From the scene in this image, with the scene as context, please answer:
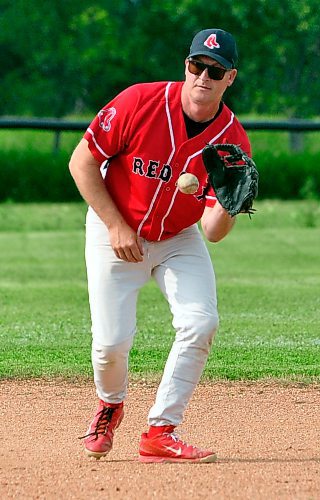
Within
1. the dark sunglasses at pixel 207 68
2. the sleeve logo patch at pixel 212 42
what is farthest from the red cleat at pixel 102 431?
the sleeve logo patch at pixel 212 42

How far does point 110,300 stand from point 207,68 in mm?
1130

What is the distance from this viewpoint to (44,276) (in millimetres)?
12328

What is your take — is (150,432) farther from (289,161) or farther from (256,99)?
(256,99)

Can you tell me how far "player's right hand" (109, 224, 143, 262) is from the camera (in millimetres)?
4891

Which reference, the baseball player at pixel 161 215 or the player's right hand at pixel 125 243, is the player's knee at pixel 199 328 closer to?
the baseball player at pixel 161 215

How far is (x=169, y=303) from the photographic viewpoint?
500cm

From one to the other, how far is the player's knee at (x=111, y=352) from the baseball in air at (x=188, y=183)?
30.1 inches

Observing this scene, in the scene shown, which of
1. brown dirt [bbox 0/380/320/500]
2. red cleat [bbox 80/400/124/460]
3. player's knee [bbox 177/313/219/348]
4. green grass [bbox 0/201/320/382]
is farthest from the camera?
green grass [bbox 0/201/320/382]

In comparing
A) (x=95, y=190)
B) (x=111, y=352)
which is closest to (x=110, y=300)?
(x=111, y=352)

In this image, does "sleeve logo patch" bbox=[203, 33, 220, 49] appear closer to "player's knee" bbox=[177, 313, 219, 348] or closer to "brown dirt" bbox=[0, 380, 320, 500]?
"player's knee" bbox=[177, 313, 219, 348]

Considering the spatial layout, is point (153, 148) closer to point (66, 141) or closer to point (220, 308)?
point (220, 308)

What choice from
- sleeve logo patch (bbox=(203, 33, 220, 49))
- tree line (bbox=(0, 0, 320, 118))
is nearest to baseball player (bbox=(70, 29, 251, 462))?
sleeve logo patch (bbox=(203, 33, 220, 49))

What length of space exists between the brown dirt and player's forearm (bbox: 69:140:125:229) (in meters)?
1.12

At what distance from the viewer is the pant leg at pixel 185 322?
489 centimetres
